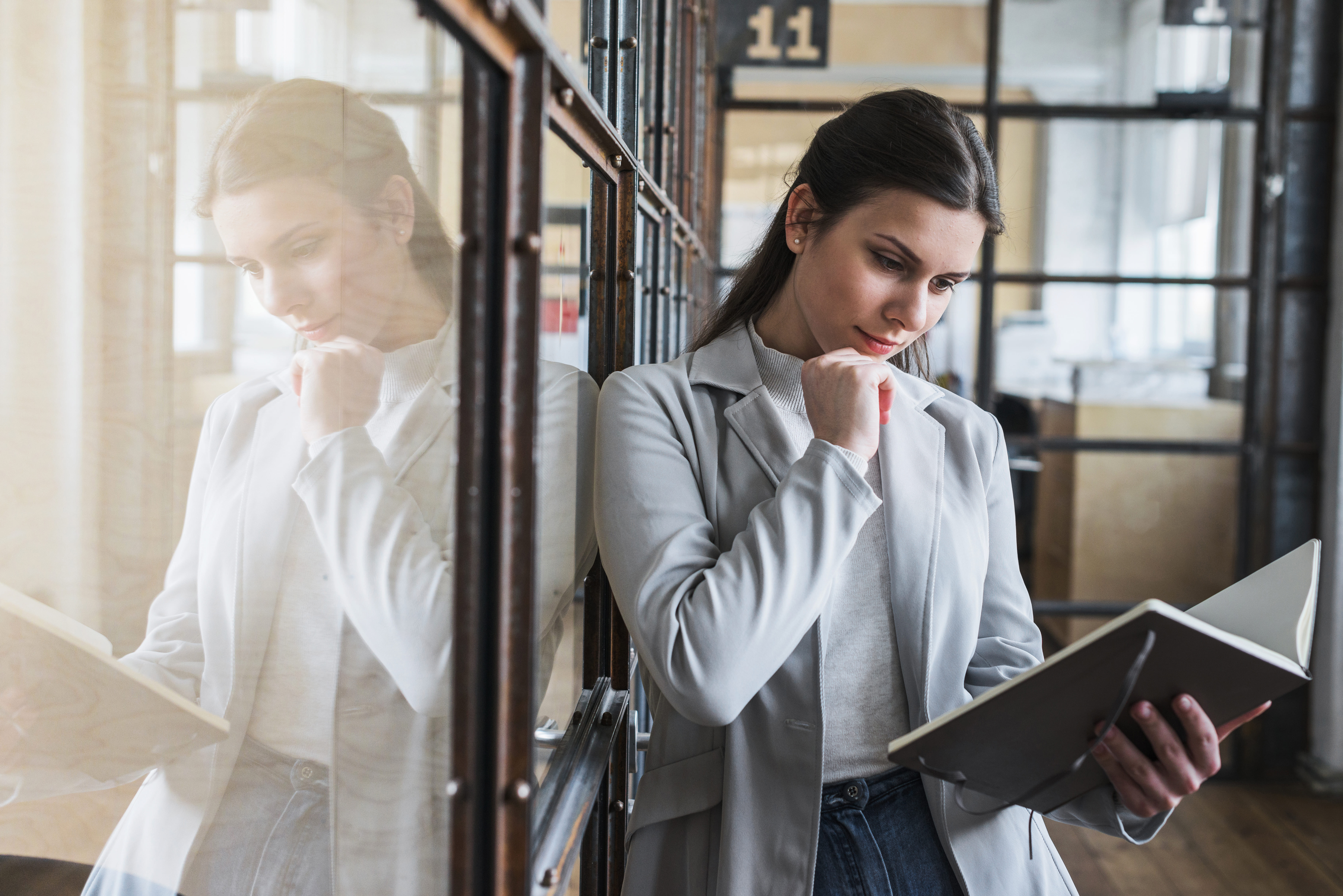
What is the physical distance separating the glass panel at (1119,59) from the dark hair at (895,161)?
7.33 ft

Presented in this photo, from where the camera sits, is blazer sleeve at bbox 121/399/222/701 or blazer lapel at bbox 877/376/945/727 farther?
blazer lapel at bbox 877/376/945/727

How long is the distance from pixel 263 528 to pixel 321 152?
6.1 inches

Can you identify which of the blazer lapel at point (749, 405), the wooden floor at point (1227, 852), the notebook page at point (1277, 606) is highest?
the blazer lapel at point (749, 405)

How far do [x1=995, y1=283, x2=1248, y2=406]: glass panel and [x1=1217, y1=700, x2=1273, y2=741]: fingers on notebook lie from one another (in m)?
2.31

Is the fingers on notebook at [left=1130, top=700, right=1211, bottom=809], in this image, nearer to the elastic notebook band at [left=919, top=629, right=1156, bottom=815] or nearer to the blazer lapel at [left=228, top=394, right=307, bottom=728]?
the elastic notebook band at [left=919, top=629, right=1156, bottom=815]

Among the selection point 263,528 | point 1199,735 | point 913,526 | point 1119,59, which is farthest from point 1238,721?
point 1119,59

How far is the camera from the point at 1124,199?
3021 millimetres

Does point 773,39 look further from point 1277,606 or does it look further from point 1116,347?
point 1277,606

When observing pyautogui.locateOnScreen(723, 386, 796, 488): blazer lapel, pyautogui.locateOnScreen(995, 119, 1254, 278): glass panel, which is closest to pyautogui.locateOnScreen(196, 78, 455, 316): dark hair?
pyautogui.locateOnScreen(723, 386, 796, 488): blazer lapel

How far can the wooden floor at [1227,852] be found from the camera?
2355 millimetres

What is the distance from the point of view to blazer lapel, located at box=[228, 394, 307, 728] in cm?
39

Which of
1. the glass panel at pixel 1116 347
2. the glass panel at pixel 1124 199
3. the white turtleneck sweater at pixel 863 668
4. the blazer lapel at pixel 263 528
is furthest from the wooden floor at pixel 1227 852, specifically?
the blazer lapel at pixel 263 528

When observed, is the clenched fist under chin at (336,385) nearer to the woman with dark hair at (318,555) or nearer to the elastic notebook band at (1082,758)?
the woman with dark hair at (318,555)

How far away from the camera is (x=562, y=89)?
63cm
